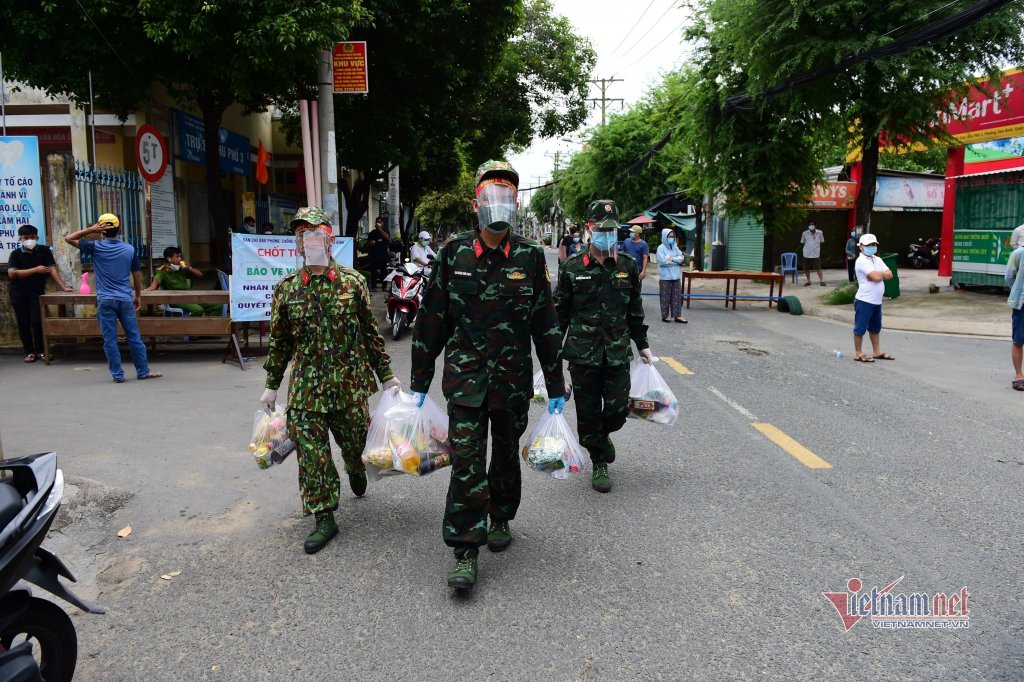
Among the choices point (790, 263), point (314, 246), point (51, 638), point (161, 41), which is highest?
point (161, 41)

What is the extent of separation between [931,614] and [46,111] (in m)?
17.8

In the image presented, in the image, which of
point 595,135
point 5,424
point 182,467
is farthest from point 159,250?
point 595,135

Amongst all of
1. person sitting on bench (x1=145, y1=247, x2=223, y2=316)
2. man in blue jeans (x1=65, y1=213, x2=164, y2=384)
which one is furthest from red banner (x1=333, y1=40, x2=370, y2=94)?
man in blue jeans (x1=65, y1=213, x2=164, y2=384)

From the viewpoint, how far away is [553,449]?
411 cm

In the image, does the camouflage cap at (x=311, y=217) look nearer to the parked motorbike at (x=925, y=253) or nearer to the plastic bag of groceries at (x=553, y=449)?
the plastic bag of groceries at (x=553, y=449)

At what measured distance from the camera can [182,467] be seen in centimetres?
577

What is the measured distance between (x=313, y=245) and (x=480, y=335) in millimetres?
1180

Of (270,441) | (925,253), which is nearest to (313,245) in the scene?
(270,441)

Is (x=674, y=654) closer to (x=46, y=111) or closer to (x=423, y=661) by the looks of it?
(x=423, y=661)

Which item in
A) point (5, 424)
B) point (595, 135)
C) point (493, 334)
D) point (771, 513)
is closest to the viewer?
point (493, 334)

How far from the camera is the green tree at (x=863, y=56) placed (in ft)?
47.5

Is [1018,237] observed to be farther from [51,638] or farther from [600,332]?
[51,638]
